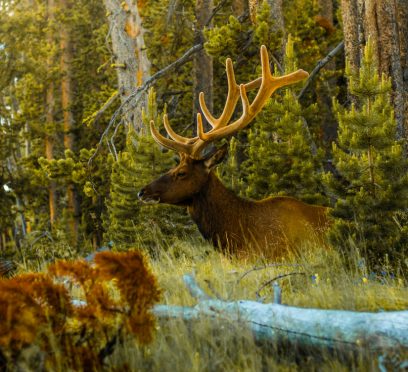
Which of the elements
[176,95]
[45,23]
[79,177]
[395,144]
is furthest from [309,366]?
[45,23]

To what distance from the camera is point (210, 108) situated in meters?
13.5

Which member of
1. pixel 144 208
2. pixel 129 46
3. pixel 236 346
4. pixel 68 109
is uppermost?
pixel 129 46

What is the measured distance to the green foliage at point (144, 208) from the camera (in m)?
10.4

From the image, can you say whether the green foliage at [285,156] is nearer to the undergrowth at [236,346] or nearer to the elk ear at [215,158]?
the elk ear at [215,158]

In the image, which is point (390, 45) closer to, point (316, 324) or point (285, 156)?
point (285, 156)

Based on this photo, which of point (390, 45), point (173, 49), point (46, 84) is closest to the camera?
point (390, 45)

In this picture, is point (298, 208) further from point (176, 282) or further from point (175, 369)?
point (175, 369)

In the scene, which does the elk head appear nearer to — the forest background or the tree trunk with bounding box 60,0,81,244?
the forest background

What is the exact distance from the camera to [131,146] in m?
11.1

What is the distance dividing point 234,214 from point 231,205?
112 millimetres

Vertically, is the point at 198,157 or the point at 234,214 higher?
the point at 198,157

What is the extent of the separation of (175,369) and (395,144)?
13.3ft

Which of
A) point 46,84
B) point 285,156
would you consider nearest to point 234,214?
point 285,156

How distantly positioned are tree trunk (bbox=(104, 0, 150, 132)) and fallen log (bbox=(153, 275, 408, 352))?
929 centimetres
